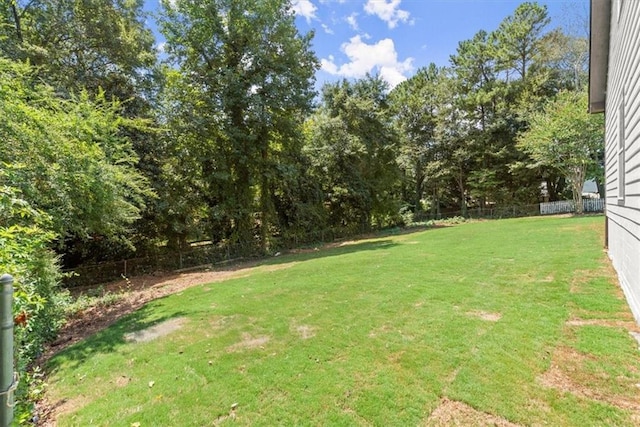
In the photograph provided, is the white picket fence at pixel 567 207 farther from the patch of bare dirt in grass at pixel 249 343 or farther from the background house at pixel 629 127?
the patch of bare dirt in grass at pixel 249 343

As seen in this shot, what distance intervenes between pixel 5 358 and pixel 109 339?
4863 millimetres

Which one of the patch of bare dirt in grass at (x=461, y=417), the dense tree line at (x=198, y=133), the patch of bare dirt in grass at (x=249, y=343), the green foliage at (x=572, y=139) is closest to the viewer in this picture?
the patch of bare dirt in grass at (x=461, y=417)

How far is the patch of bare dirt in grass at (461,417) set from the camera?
2.57m

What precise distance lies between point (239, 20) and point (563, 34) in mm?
26150

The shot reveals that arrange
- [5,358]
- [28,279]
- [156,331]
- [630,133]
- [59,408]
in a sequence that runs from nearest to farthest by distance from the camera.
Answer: [5,358], [59,408], [630,133], [28,279], [156,331]

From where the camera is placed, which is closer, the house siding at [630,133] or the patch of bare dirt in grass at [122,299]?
the house siding at [630,133]

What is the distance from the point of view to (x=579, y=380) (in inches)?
118

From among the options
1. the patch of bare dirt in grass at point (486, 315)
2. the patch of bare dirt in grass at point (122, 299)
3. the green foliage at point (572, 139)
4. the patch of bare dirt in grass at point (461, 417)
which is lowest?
the patch of bare dirt in grass at point (122, 299)

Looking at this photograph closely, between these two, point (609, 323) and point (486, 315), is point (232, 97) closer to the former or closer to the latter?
point (486, 315)

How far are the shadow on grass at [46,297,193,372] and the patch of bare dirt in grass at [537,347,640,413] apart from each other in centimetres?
564

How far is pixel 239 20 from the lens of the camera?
46.2ft

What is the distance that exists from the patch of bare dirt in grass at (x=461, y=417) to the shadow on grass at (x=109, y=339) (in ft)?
15.2

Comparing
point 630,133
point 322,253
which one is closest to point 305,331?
point 630,133

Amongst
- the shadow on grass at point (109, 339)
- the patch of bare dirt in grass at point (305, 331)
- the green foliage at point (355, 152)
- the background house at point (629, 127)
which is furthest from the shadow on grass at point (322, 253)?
the background house at point (629, 127)
